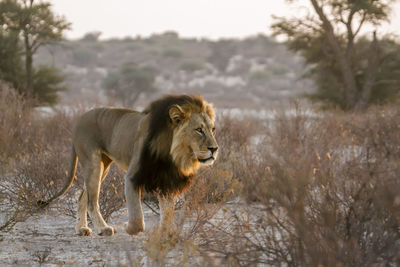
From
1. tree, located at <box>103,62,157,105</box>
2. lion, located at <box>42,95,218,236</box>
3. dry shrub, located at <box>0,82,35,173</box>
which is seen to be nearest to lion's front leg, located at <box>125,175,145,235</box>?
lion, located at <box>42,95,218,236</box>

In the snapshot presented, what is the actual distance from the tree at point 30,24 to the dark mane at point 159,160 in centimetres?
1241

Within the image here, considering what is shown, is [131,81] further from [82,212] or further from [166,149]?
[166,149]

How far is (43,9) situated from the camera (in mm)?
17312

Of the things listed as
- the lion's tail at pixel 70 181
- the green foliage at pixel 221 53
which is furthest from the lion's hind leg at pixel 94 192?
the green foliage at pixel 221 53

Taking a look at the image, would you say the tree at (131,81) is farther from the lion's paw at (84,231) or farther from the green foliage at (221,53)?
the lion's paw at (84,231)

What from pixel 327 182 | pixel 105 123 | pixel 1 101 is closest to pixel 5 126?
pixel 1 101

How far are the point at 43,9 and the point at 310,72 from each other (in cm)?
964

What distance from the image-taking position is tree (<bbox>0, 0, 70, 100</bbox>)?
1631 centimetres

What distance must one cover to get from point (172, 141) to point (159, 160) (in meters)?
0.19

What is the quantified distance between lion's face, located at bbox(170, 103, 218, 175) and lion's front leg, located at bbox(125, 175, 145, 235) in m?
0.43

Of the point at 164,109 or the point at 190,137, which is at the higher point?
the point at 164,109

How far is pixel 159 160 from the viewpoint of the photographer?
4.71 metres

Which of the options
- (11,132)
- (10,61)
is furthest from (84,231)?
(10,61)

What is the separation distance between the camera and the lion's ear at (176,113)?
462 centimetres
